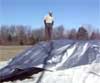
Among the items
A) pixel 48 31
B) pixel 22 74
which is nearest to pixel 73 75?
pixel 22 74

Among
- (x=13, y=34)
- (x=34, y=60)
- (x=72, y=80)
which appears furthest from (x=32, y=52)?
(x=13, y=34)

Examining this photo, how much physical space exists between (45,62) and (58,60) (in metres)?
0.15

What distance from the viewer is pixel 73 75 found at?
3541 millimetres

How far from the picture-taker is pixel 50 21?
9656mm

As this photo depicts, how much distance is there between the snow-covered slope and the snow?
18 mm

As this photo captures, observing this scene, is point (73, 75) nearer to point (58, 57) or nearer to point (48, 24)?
point (58, 57)

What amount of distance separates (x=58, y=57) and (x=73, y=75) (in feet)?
1.37

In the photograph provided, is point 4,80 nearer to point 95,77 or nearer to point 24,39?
point 95,77

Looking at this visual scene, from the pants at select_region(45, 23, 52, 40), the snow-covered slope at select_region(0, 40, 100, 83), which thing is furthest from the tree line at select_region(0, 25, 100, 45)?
the snow-covered slope at select_region(0, 40, 100, 83)

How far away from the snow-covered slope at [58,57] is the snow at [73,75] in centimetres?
2

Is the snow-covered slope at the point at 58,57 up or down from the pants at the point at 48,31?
up

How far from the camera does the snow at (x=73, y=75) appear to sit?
3.51 m

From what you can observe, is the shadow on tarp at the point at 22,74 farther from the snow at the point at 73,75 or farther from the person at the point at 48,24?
the person at the point at 48,24

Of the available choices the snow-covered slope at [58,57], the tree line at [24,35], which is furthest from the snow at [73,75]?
the tree line at [24,35]
